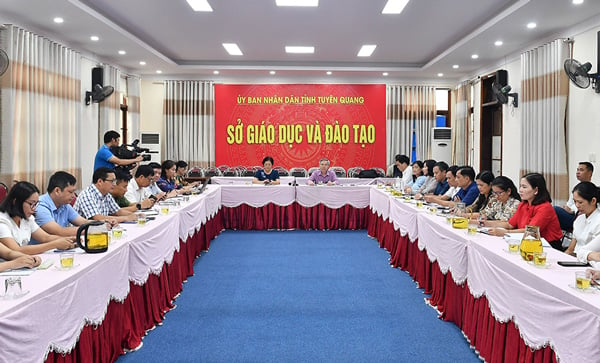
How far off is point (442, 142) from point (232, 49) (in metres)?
5.06

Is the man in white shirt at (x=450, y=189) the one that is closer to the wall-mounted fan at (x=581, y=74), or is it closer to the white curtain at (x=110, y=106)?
the wall-mounted fan at (x=581, y=74)

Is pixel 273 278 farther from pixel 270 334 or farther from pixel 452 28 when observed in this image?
pixel 452 28

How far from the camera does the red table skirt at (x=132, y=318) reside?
2.45 m

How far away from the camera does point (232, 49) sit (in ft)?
28.3

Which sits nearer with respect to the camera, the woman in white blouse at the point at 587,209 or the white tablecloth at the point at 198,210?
the woman in white blouse at the point at 587,209

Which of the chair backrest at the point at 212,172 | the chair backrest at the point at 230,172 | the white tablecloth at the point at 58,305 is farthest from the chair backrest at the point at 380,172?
the white tablecloth at the point at 58,305

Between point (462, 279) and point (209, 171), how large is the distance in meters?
7.99

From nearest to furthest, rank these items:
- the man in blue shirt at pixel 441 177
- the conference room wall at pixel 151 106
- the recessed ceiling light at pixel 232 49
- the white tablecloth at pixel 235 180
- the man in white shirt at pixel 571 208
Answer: the man in white shirt at pixel 571 208
the man in blue shirt at pixel 441 177
the recessed ceiling light at pixel 232 49
the white tablecloth at pixel 235 180
the conference room wall at pixel 151 106

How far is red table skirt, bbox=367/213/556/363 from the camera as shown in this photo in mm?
2484

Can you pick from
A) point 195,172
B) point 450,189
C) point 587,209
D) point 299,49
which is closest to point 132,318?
point 587,209

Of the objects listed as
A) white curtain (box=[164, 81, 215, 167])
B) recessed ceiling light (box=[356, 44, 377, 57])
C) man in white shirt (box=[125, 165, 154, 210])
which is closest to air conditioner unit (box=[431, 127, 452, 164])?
recessed ceiling light (box=[356, 44, 377, 57])

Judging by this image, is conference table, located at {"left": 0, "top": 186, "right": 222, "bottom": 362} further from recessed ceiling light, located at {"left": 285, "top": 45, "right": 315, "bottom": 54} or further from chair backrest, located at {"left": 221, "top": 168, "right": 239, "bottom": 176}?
chair backrest, located at {"left": 221, "top": 168, "right": 239, "bottom": 176}

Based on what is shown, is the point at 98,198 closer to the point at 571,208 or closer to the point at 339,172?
the point at 571,208

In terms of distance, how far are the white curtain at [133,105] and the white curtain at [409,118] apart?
17.9 ft
